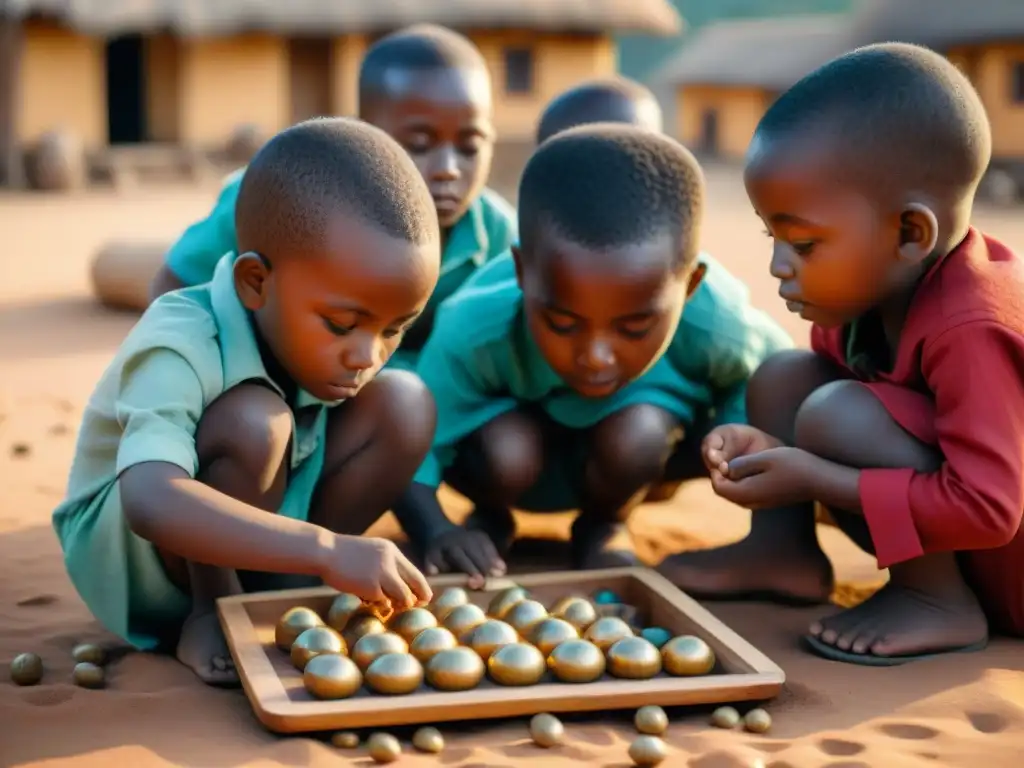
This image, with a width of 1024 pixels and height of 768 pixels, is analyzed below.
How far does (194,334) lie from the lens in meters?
3.05

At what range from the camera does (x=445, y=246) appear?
15.6 ft

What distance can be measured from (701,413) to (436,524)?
0.86m

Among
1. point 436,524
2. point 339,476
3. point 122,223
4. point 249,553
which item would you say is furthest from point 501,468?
point 122,223

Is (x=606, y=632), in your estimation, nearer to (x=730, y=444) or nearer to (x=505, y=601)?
(x=505, y=601)

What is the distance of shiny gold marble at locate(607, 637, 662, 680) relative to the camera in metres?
2.84

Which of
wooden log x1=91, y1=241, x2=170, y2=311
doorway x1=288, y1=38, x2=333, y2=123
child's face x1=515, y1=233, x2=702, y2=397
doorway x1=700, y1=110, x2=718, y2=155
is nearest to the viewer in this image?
child's face x1=515, y1=233, x2=702, y2=397

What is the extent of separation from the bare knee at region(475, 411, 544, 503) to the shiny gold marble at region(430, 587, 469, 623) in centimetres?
55

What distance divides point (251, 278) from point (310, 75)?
18.3 metres

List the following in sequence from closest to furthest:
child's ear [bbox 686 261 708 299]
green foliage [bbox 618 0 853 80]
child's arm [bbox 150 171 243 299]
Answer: child's ear [bbox 686 261 708 299]
child's arm [bbox 150 171 243 299]
green foliage [bbox 618 0 853 80]

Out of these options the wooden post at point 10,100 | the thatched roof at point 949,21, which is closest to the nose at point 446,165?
the wooden post at point 10,100

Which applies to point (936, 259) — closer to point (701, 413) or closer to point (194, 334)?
point (701, 413)

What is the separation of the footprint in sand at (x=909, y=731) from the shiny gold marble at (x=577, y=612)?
0.70m

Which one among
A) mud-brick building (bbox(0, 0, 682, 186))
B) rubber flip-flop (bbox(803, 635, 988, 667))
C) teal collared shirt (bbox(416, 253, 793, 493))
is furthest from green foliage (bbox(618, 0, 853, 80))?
rubber flip-flop (bbox(803, 635, 988, 667))

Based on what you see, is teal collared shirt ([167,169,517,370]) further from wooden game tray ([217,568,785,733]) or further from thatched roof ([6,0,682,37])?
thatched roof ([6,0,682,37])
